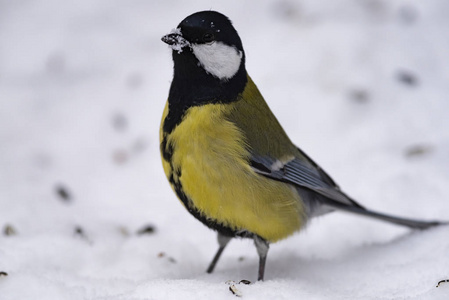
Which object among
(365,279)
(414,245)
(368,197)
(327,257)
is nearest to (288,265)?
(327,257)

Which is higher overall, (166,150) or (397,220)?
(166,150)

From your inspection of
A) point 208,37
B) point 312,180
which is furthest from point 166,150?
point 312,180

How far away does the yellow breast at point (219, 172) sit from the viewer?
2920mm

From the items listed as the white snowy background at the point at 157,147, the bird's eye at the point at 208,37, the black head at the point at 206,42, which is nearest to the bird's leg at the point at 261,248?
the white snowy background at the point at 157,147

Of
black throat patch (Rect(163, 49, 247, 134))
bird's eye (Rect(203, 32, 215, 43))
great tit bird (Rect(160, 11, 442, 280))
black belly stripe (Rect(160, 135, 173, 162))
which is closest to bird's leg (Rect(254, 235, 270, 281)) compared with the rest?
great tit bird (Rect(160, 11, 442, 280))

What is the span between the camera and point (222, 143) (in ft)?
9.77

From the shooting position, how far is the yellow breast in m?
2.92

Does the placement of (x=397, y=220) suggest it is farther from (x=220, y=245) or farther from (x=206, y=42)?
(x=206, y=42)

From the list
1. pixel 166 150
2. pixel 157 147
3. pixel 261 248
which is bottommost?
pixel 261 248

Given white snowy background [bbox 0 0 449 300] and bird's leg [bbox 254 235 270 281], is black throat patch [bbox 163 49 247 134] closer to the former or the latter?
white snowy background [bbox 0 0 449 300]

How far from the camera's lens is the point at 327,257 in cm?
378

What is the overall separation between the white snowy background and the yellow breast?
0.35 m

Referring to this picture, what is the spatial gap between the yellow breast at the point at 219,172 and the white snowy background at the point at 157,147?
Answer: 0.35 m

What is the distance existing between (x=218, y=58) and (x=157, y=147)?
2.11 m
